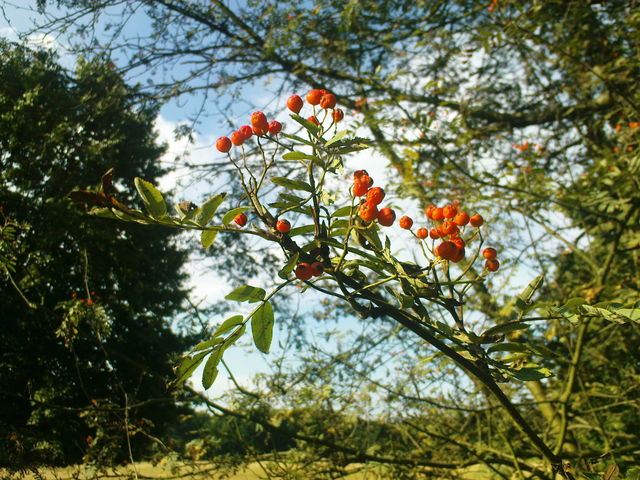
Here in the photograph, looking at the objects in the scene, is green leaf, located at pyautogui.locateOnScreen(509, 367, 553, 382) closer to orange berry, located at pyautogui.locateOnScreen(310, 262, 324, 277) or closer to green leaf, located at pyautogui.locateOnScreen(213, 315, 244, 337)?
orange berry, located at pyautogui.locateOnScreen(310, 262, 324, 277)

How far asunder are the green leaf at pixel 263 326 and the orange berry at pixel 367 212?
21cm

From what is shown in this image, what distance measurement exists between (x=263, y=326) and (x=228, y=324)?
0.19 feet

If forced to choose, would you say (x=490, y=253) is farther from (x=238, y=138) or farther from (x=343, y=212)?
(x=238, y=138)

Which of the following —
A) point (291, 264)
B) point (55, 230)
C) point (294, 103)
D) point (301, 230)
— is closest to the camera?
point (291, 264)

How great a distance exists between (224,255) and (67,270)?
75.1 inches

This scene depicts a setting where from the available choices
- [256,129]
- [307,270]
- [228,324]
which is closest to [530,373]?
[307,270]

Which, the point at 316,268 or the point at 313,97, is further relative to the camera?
the point at 313,97

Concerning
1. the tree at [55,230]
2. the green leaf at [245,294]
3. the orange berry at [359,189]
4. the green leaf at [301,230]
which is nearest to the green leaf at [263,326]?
the green leaf at [245,294]

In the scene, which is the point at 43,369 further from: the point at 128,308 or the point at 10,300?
the point at 128,308

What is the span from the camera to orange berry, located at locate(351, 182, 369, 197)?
679 millimetres

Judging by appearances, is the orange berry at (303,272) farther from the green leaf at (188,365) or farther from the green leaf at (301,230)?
the green leaf at (188,365)

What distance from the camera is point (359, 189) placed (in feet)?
2.23

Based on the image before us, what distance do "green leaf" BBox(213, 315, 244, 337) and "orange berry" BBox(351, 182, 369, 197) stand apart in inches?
11.0

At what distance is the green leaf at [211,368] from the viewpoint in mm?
647
